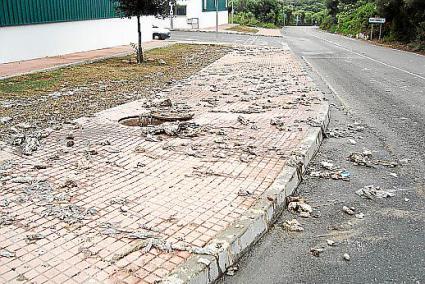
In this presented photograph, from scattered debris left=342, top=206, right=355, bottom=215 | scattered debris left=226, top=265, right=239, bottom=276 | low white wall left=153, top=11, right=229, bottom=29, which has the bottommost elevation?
scattered debris left=226, top=265, right=239, bottom=276

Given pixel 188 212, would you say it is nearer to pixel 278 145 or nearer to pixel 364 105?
pixel 278 145

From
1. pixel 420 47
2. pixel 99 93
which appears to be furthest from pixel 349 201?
pixel 420 47

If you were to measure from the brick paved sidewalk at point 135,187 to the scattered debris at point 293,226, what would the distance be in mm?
463

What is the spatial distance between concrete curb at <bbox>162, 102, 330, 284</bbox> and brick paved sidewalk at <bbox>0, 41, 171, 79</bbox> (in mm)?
11082

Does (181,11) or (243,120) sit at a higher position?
(181,11)

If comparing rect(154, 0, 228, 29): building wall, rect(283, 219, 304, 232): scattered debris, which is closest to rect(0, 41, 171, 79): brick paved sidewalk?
rect(283, 219, 304, 232): scattered debris

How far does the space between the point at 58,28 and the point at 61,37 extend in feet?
1.43

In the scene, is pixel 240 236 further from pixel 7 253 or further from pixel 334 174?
pixel 334 174

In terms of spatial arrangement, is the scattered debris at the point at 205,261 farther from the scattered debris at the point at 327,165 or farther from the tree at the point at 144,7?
the tree at the point at 144,7

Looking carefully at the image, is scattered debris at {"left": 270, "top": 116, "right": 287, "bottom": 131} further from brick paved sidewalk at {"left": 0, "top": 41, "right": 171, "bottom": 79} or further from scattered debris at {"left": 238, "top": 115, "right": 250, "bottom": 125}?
brick paved sidewalk at {"left": 0, "top": 41, "right": 171, "bottom": 79}

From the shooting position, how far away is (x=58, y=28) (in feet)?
66.3

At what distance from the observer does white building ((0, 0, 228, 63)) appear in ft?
56.4

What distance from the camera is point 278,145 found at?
7297 millimetres

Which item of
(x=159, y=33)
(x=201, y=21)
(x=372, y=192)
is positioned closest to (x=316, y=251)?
(x=372, y=192)
